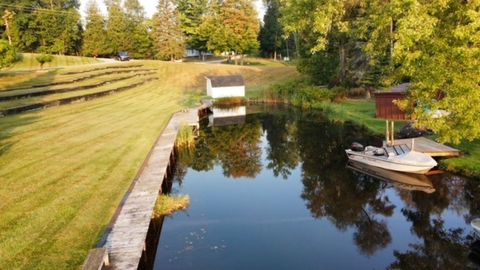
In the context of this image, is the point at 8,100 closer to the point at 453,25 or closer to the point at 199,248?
the point at 199,248

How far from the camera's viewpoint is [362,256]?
15.3 metres

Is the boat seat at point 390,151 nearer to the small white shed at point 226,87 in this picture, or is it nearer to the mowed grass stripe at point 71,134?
the mowed grass stripe at point 71,134

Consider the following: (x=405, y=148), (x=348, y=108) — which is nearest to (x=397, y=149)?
(x=405, y=148)

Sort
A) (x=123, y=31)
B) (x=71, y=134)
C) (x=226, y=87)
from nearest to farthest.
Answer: (x=71, y=134), (x=226, y=87), (x=123, y=31)

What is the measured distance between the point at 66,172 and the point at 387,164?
16.9 m

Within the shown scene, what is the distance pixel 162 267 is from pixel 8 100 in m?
29.3

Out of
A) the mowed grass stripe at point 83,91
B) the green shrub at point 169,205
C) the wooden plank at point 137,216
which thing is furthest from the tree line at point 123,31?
the green shrub at point 169,205

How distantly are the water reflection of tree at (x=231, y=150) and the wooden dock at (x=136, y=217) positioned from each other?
426 cm

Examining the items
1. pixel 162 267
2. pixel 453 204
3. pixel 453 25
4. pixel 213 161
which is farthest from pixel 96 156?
pixel 453 25

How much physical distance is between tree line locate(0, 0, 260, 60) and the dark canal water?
2291 inches

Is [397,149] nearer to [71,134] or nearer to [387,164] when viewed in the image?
[387,164]

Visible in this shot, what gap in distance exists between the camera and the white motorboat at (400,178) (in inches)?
853

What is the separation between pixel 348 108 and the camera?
44.1 m

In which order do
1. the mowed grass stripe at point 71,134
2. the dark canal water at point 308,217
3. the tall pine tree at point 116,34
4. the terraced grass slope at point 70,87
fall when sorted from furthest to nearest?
1. the tall pine tree at point 116,34
2. the terraced grass slope at point 70,87
3. the mowed grass stripe at point 71,134
4. the dark canal water at point 308,217
